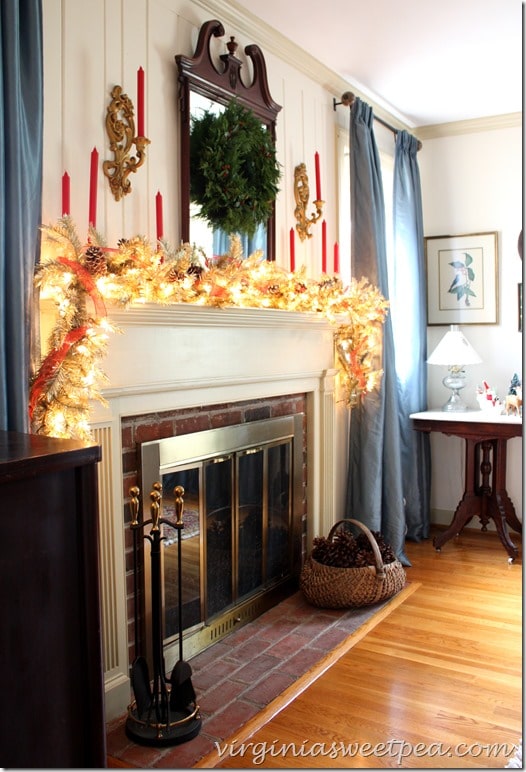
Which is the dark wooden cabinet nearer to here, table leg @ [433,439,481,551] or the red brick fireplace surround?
the red brick fireplace surround

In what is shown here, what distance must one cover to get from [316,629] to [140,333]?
152cm

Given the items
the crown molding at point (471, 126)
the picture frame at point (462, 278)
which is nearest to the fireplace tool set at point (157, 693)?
the picture frame at point (462, 278)

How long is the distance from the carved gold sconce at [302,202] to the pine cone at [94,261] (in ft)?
5.30

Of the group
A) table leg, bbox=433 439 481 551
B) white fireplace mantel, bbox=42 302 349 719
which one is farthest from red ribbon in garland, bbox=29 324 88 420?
table leg, bbox=433 439 481 551

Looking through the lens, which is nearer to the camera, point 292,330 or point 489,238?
point 292,330

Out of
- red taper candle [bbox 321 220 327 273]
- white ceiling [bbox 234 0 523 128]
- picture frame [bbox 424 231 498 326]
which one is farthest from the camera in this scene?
picture frame [bbox 424 231 498 326]

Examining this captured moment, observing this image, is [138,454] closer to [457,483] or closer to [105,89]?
[105,89]

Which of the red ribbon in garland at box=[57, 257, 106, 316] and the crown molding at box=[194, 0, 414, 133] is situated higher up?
the crown molding at box=[194, 0, 414, 133]

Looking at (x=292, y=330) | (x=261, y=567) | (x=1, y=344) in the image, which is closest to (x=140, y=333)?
(x=1, y=344)

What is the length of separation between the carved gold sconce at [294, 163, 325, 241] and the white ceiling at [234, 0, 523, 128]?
1.88 feet

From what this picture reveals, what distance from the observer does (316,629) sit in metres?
3.14

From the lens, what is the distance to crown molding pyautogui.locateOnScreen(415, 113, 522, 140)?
Result: 14.9 ft

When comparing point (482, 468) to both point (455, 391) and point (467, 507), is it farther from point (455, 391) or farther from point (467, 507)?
point (455, 391)

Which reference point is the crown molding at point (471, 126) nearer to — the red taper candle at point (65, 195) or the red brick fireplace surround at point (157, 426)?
the red brick fireplace surround at point (157, 426)
